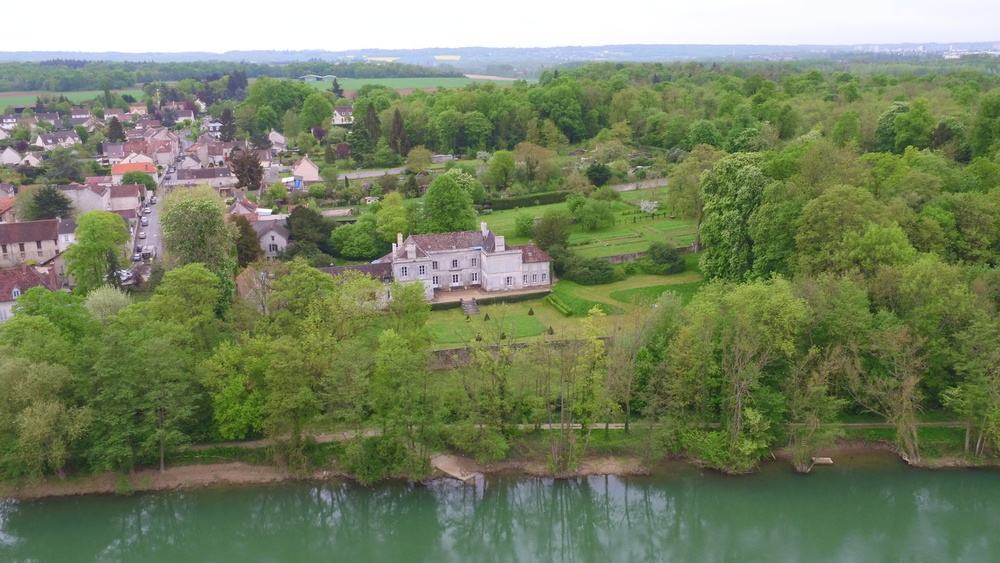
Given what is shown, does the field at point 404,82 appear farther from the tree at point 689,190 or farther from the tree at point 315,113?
the tree at point 689,190

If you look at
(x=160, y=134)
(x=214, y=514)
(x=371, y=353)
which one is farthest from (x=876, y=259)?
(x=160, y=134)

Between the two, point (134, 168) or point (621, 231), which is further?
point (134, 168)

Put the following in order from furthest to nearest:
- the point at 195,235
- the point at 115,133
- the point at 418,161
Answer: the point at 115,133, the point at 418,161, the point at 195,235

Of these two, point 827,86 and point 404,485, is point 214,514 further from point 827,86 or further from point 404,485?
point 827,86

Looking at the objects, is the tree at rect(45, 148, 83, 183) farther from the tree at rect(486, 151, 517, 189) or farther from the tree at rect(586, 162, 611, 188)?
the tree at rect(586, 162, 611, 188)

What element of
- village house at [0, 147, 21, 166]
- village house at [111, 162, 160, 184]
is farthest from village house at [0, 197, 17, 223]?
village house at [0, 147, 21, 166]

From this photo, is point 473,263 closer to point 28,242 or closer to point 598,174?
point 598,174

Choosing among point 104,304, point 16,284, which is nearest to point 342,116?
point 16,284
